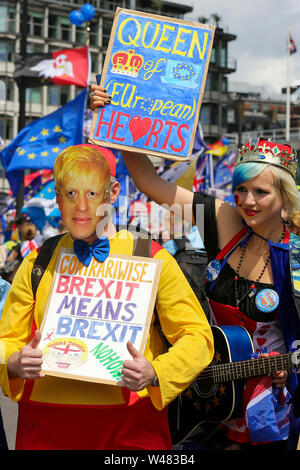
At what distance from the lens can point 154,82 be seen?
3387 millimetres

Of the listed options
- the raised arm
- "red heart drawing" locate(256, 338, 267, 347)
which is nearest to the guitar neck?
"red heart drawing" locate(256, 338, 267, 347)

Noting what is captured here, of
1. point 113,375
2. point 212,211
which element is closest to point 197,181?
point 212,211

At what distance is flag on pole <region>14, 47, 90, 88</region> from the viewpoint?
13.8 meters

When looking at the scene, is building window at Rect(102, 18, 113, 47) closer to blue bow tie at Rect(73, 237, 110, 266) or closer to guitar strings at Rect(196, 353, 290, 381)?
guitar strings at Rect(196, 353, 290, 381)

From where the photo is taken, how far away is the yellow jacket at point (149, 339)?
2.63 m

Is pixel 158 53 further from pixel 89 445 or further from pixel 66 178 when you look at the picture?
pixel 89 445

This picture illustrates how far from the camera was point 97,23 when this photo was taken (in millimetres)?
60875

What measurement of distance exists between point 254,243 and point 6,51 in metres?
57.1

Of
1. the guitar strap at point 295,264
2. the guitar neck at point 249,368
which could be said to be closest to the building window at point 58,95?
the guitar strap at point 295,264

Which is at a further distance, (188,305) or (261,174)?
(261,174)

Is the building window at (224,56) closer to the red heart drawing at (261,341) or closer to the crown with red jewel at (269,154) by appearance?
the crown with red jewel at (269,154)

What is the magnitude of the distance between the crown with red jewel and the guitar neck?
0.91 meters

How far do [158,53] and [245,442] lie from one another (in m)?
1.89

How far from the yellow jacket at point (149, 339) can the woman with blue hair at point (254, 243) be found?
2.01 ft
